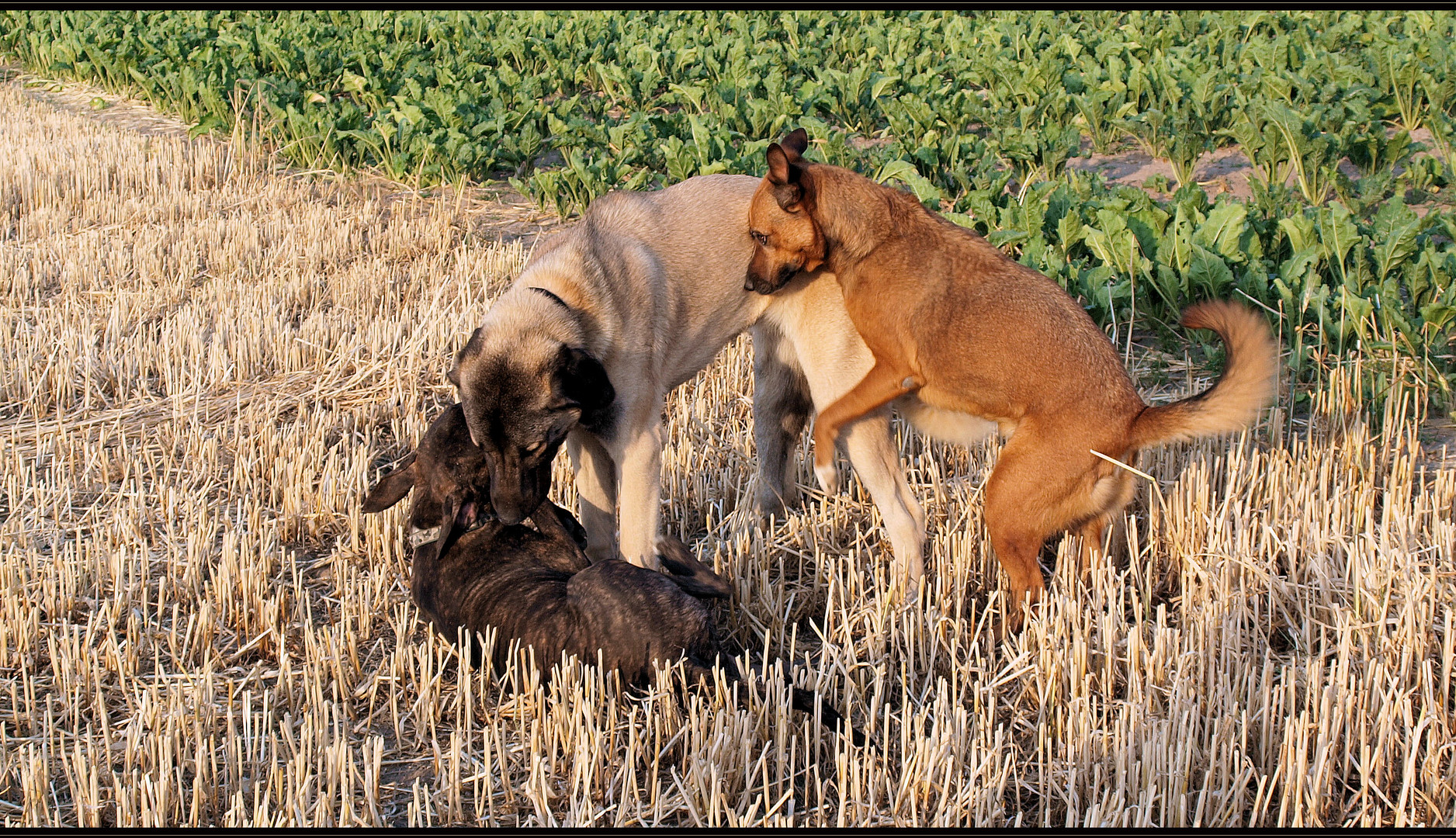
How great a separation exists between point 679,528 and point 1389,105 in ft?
31.5

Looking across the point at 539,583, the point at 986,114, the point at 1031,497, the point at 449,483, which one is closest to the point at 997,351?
the point at 1031,497

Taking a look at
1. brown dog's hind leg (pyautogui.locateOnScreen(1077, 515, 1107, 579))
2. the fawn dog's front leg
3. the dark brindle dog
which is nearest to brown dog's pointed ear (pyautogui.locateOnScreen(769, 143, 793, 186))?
the fawn dog's front leg

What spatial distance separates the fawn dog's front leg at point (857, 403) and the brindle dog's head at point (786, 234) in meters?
0.56

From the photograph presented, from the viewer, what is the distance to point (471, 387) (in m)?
4.51

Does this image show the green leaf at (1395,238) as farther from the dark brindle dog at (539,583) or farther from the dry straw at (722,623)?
the dark brindle dog at (539,583)

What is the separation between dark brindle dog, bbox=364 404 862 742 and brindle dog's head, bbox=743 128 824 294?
4.07ft

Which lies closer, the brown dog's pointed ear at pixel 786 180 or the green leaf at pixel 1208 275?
the brown dog's pointed ear at pixel 786 180

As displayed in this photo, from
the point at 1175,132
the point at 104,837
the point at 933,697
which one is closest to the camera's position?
the point at 104,837

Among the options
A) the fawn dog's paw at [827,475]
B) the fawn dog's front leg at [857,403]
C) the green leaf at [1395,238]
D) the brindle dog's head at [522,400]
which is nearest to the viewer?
the brindle dog's head at [522,400]

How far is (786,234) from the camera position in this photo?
5188mm

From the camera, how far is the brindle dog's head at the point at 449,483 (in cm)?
483

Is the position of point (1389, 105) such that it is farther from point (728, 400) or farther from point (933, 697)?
point (933, 697)

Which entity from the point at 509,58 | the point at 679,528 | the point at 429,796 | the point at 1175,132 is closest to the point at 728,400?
the point at 679,528

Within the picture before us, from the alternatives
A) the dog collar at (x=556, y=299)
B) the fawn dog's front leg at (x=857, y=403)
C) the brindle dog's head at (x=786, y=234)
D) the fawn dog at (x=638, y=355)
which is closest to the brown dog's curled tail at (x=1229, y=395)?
the fawn dog at (x=638, y=355)
